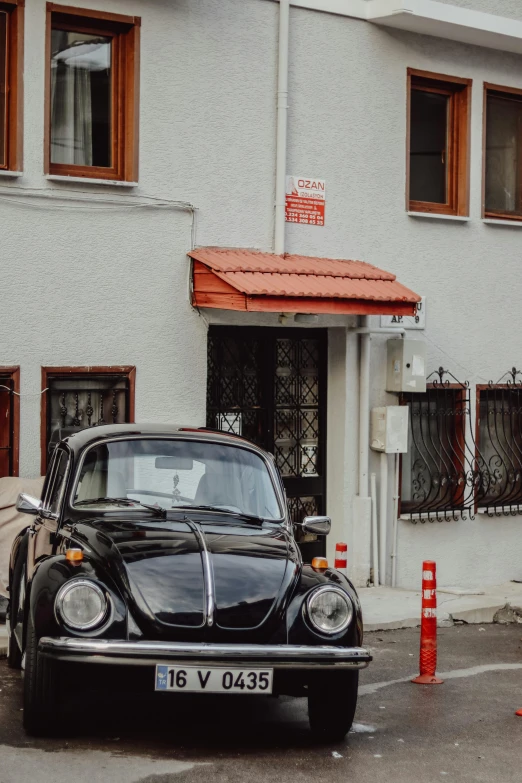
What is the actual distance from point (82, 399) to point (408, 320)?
3824 mm

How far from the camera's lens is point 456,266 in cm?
1409

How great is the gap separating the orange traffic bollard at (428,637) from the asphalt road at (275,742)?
0.15 m

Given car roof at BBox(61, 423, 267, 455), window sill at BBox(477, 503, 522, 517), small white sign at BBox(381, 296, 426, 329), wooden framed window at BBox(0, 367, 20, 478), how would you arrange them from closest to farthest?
car roof at BBox(61, 423, 267, 455) → wooden framed window at BBox(0, 367, 20, 478) → small white sign at BBox(381, 296, 426, 329) → window sill at BBox(477, 503, 522, 517)

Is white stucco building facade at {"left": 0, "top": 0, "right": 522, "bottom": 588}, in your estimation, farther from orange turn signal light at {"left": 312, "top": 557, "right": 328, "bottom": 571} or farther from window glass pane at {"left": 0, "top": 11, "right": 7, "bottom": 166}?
orange turn signal light at {"left": 312, "top": 557, "right": 328, "bottom": 571}

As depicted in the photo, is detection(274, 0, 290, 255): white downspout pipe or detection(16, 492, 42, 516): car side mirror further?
detection(274, 0, 290, 255): white downspout pipe

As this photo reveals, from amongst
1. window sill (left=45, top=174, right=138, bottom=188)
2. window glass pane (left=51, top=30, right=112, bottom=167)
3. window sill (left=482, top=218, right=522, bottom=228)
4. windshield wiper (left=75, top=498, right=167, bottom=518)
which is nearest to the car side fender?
windshield wiper (left=75, top=498, right=167, bottom=518)

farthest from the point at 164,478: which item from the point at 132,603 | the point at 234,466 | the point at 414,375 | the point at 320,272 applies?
the point at 414,375

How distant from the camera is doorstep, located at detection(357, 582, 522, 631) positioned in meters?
11.5

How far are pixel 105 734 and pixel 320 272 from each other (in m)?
6.15

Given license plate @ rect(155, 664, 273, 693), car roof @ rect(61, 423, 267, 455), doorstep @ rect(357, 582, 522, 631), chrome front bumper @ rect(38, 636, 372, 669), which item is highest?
car roof @ rect(61, 423, 267, 455)

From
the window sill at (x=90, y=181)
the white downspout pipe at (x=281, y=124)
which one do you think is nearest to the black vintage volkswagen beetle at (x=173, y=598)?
the window sill at (x=90, y=181)

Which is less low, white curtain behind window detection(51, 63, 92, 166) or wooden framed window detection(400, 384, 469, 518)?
white curtain behind window detection(51, 63, 92, 166)

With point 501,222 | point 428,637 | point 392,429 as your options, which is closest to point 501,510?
point 392,429

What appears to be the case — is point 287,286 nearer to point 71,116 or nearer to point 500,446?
point 71,116
